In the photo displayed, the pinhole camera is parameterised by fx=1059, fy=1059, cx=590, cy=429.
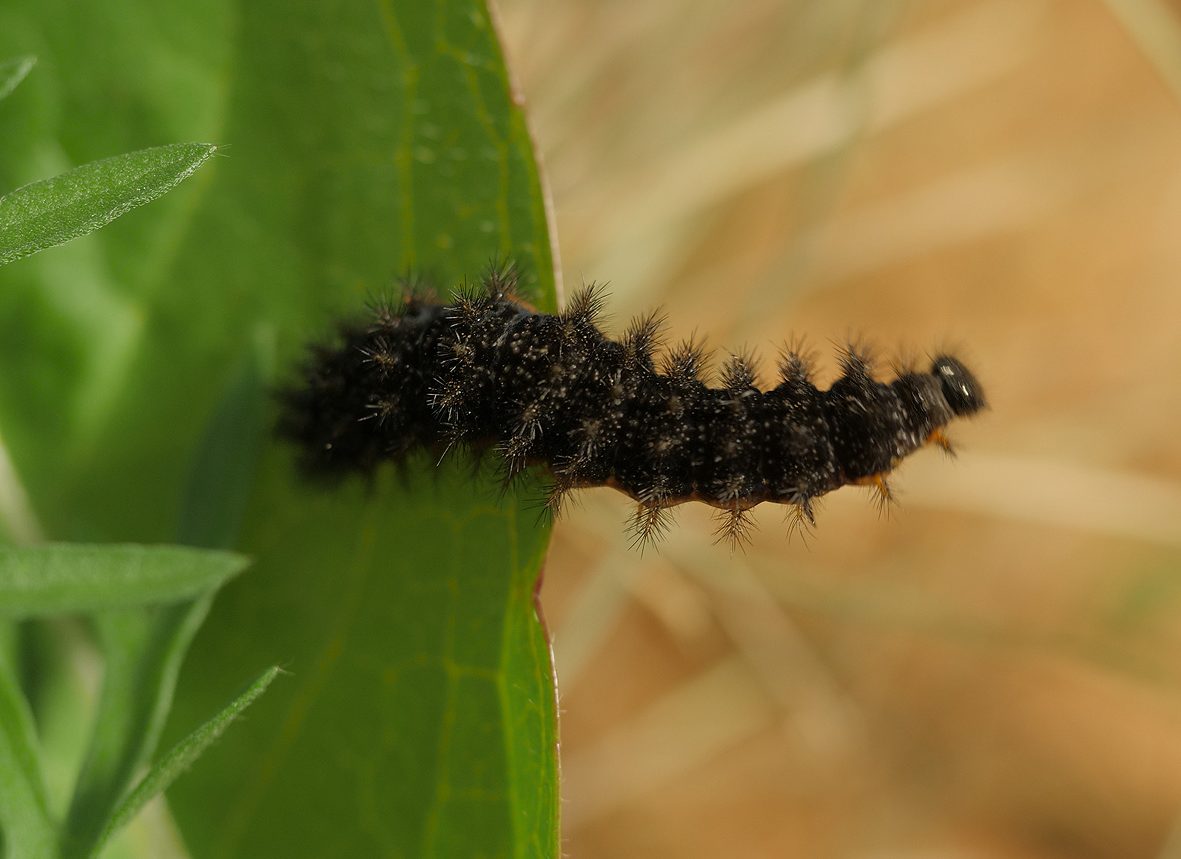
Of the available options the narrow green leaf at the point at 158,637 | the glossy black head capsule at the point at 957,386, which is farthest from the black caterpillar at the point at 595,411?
the narrow green leaf at the point at 158,637

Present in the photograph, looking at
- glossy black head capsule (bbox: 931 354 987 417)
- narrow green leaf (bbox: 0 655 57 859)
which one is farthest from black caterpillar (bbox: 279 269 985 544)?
narrow green leaf (bbox: 0 655 57 859)

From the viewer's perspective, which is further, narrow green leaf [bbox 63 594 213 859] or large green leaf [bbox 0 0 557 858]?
large green leaf [bbox 0 0 557 858]

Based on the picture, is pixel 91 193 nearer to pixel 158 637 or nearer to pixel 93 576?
pixel 93 576

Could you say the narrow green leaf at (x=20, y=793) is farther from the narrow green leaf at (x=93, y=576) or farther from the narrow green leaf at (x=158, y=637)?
the narrow green leaf at (x=93, y=576)

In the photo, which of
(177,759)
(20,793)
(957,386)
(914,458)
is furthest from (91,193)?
(914,458)

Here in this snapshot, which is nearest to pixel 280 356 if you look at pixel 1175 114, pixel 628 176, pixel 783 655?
pixel 628 176

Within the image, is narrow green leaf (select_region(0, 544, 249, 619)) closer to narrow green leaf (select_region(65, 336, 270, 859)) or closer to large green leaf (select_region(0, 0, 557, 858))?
narrow green leaf (select_region(65, 336, 270, 859))
